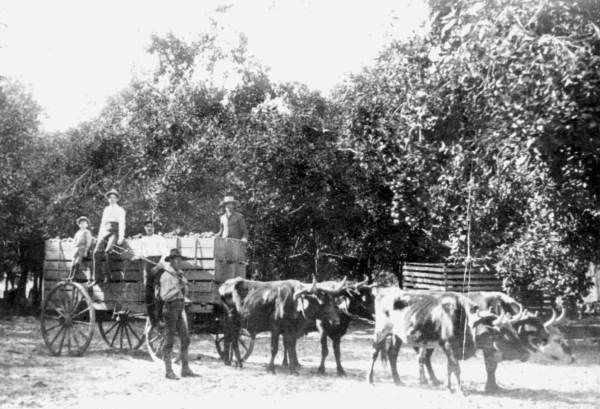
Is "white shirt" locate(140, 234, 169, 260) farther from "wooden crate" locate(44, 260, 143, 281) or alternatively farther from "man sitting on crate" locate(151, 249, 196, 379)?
"man sitting on crate" locate(151, 249, 196, 379)

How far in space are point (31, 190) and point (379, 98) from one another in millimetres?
15219

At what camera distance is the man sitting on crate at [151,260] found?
1195 centimetres

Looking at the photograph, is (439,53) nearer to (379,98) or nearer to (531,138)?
(531,138)

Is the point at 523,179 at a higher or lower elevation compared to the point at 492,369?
higher

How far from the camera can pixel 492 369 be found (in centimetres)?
1066

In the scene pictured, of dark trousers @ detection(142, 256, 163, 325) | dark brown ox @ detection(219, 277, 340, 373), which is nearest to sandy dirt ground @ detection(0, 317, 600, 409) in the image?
dark brown ox @ detection(219, 277, 340, 373)

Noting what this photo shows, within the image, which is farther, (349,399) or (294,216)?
(294,216)

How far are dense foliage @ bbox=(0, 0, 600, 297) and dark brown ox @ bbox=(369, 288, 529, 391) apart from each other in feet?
7.52

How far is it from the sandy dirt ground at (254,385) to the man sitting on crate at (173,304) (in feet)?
1.28

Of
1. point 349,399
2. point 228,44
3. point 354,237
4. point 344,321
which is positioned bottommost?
point 349,399

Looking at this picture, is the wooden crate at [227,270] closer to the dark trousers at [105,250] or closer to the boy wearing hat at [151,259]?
the boy wearing hat at [151,259]

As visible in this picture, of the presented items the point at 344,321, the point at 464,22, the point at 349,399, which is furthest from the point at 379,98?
the point at 349,399

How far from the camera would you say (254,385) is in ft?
34.9

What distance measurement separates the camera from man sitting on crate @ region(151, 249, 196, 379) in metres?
10.9
